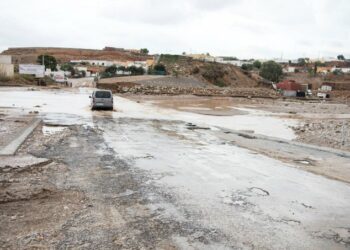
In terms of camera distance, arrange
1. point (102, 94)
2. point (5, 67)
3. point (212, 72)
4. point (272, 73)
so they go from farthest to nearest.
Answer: point (272, 73)
point (212, 72)
point (5, 67)
point (102, 94)

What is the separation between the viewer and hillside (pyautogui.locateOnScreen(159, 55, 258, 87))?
126 meters

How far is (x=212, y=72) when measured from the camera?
12781 centimetres

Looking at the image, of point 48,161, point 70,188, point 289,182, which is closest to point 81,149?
point 48,161

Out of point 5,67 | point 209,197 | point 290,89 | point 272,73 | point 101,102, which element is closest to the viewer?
point 209,197

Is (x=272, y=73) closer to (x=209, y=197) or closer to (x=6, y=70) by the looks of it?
(x=6, y=70)

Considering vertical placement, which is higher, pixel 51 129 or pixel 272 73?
pixel 272 73

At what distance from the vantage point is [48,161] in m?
11.9

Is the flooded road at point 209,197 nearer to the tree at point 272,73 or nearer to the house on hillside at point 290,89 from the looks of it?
the house on hillside at point 290,89

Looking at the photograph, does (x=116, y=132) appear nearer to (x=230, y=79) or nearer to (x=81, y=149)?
(x=81, y=149)

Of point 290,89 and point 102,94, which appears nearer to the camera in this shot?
point 102,94

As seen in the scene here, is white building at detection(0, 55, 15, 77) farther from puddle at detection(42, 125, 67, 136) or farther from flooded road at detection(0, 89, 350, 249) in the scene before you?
flooded road at detection(0, 89, 350, 249)

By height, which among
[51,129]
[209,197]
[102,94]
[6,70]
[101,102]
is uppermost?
[209,197]

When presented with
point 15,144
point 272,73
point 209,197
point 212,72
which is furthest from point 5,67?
point 272,73

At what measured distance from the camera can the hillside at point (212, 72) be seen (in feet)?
414
